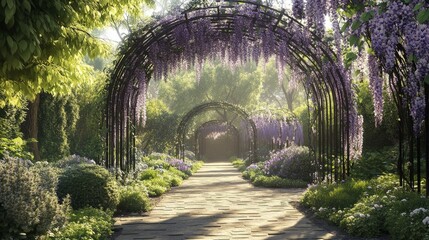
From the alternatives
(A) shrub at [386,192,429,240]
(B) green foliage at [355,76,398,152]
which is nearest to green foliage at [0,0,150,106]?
(A) shrub at [386,192,429,240]

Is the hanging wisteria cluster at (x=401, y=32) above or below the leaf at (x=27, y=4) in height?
below

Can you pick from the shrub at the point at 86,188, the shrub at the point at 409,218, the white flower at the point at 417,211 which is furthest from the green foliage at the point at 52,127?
the white flower at the point at 417,211

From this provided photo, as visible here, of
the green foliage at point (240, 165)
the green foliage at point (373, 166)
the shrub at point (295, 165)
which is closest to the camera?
the green foliage at point (373, 166)

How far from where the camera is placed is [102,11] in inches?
316

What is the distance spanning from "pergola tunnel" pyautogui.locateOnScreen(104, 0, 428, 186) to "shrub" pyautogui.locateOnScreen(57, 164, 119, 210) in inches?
110

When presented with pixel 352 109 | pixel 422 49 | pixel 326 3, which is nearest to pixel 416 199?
pixel 422 49

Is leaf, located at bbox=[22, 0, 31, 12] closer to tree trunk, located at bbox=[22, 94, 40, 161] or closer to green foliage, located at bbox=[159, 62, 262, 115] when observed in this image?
tree trunk, located at bbox=[22, 94, 40, 161]

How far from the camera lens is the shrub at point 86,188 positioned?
8.48m

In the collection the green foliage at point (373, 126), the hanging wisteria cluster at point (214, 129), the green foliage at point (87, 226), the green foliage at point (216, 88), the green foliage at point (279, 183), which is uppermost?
A: the green foliage at point (216, 88)

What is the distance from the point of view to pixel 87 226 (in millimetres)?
6621

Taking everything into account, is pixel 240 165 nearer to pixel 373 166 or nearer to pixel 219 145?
pixel 373 166

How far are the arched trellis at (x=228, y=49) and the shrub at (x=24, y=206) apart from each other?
214 inches

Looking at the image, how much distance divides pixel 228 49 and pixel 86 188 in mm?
5504

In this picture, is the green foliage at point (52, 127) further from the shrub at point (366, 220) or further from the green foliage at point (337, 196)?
the shrub at point (366, 220)
